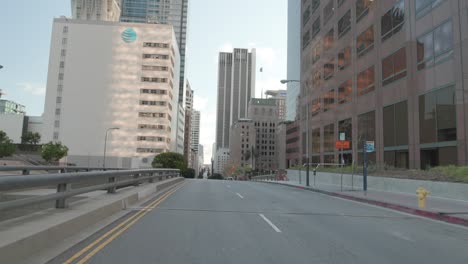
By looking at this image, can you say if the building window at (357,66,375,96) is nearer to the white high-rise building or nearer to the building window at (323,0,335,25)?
the building window at (323,0,335,25)

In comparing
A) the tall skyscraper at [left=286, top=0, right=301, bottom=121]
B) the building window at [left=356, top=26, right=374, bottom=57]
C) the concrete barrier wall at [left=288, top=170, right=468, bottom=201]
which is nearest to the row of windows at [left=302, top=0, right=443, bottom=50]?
the building window at [left=356, top=26, right=374, bottom=57]

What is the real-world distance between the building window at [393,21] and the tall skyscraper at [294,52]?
64.6 meters

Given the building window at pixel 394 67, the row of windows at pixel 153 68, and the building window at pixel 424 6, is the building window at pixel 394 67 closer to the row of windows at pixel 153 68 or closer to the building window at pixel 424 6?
the building window at pixel 424 6

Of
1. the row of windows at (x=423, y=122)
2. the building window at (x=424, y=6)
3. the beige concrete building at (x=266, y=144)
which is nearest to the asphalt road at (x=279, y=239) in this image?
the row of windows at (x=423, y=122)

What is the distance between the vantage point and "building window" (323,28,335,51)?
48213 millimetres

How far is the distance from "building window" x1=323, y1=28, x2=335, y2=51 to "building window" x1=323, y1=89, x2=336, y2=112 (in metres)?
5.92

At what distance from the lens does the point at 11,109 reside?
190 metres

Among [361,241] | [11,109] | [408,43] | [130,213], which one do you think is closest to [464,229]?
[361,241]

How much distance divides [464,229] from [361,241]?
437 centimetres

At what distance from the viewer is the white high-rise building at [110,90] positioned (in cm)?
11971

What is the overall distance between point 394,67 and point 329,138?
16.4 meters

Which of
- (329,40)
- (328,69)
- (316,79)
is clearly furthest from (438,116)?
(316,79)

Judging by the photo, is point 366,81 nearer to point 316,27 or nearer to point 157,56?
point 316,27

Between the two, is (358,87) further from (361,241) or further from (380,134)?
(361,241)
